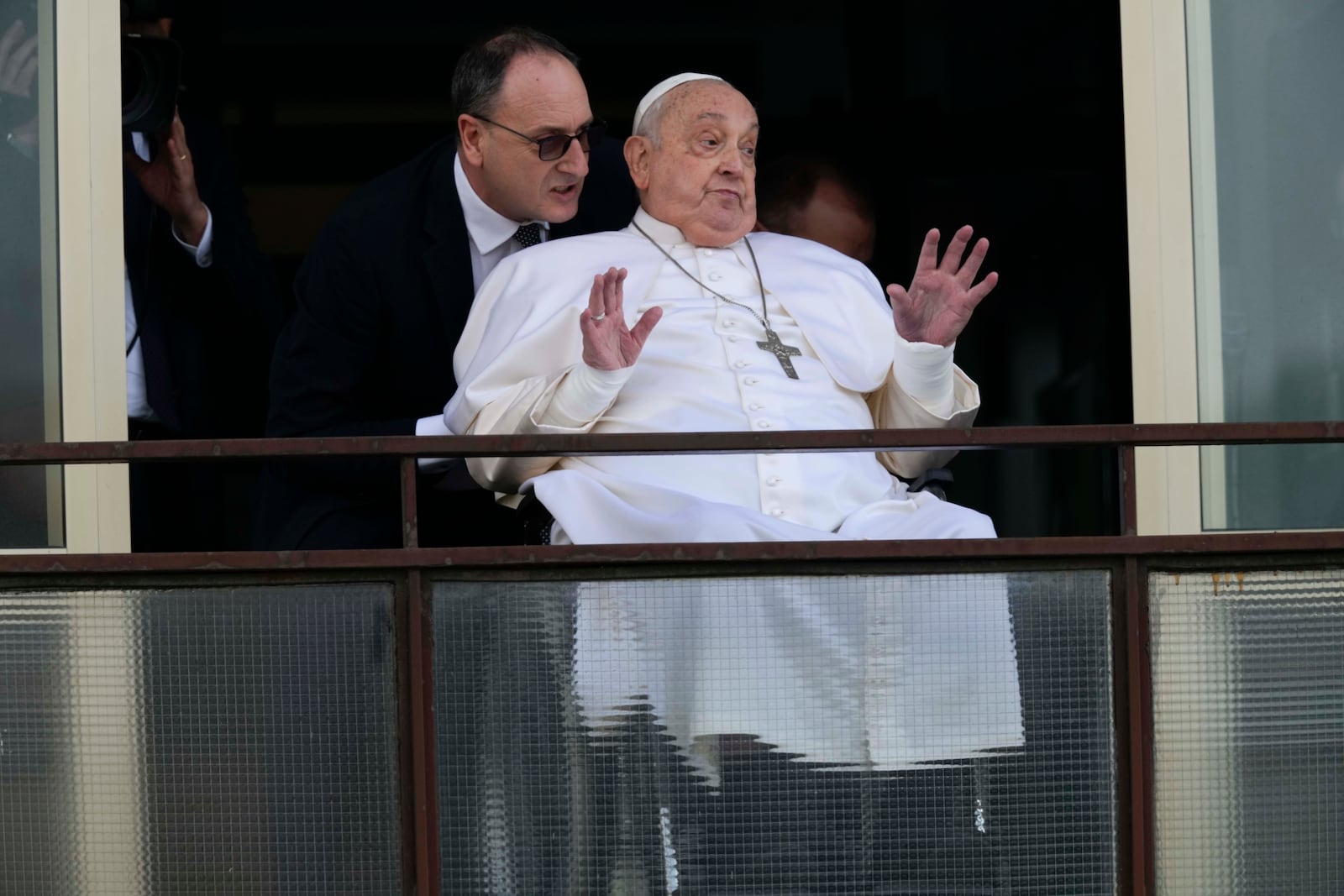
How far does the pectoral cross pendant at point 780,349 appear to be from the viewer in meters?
4.16

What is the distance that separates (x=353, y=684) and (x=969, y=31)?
4.84m

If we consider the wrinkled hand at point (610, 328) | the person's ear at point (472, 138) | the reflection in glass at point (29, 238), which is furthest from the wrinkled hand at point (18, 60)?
the wrinkled hand at point (610, 328)

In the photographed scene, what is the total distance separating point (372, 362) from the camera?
14.8 ft

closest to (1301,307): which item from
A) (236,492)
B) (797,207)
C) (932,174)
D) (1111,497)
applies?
(797,207)

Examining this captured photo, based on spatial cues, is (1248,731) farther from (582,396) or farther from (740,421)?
(582,396)

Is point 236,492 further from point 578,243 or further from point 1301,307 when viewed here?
point 1301,307

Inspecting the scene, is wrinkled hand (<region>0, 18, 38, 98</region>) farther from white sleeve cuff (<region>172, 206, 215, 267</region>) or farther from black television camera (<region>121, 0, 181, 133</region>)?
white sleeve cuff (<region>172, 206, 215, 267</region>)

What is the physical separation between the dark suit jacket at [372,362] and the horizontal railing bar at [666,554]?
3.26ft

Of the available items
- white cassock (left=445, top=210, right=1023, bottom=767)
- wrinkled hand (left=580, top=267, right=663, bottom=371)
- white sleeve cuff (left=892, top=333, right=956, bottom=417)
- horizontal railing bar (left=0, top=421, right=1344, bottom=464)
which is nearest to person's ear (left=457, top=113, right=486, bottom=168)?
white cassock (left=445, top=210, right=1023, bottom=767)

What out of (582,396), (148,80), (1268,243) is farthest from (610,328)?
(1268,243)

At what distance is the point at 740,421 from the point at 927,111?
381 cm

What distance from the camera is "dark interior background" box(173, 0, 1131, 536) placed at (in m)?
7.34

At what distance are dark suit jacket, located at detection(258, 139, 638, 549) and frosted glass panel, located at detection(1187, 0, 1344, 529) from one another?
181 centimetres

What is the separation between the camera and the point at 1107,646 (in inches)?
136
